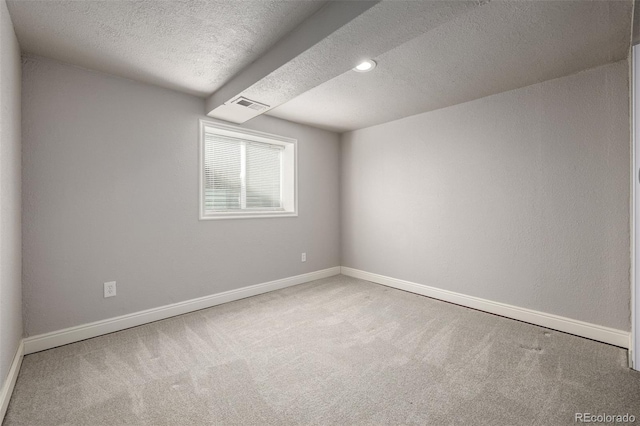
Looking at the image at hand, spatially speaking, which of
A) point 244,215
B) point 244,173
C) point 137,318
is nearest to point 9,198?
point 137,318

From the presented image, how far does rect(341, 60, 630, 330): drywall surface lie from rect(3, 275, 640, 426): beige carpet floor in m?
0.45

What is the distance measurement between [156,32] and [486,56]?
95.7 inches

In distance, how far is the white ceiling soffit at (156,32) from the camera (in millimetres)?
1716

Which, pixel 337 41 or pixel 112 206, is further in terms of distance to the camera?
pixel 112 206

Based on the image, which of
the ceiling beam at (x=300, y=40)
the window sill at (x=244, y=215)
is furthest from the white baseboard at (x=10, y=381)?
the ceiling beam at (x=300, y=40)

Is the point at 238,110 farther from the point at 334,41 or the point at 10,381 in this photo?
the point at 10,381

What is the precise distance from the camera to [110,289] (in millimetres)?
2572

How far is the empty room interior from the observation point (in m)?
1.69

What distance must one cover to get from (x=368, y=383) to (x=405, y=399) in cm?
25

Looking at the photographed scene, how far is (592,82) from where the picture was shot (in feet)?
A: 7.99

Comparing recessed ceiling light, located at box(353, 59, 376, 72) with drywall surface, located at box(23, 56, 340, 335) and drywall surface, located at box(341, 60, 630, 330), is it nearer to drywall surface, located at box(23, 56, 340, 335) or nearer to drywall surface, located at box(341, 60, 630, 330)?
drywall surface, located at box(341, 60, 630, 330)

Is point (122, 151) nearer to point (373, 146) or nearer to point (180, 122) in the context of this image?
point (180, 122)

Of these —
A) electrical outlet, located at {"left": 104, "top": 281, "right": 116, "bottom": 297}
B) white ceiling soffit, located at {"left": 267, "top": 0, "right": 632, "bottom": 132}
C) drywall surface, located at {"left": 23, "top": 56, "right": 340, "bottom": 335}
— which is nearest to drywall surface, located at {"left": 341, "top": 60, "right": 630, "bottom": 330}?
white ceiling soffit, located at {"left": 267, "top": 0, "right": 632, "bottom": 132}

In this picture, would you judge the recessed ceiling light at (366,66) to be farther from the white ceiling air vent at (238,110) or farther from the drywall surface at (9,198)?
the drywall surface at (9,198)
